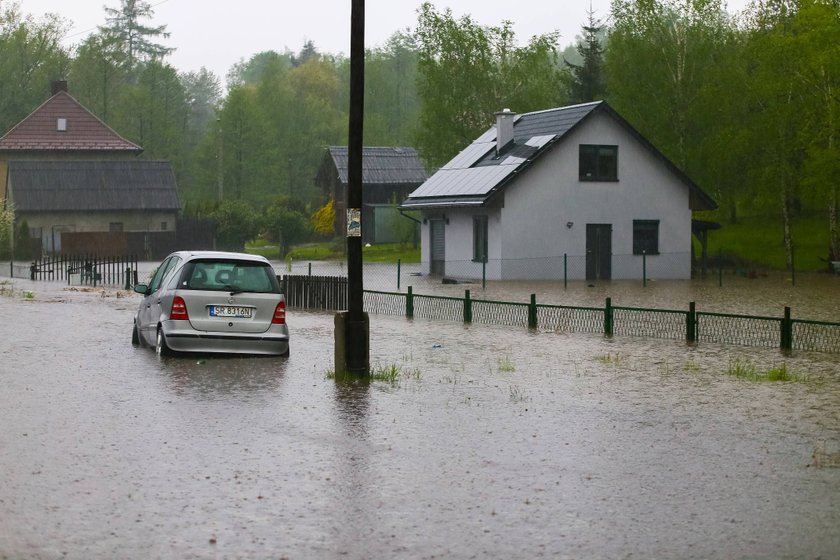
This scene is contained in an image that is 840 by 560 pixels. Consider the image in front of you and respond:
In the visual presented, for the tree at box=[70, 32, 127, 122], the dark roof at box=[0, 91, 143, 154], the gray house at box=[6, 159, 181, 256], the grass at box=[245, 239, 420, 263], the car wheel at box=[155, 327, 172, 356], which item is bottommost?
the car wheel at box=[155, 327, 172, 356]

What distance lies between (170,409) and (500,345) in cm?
908

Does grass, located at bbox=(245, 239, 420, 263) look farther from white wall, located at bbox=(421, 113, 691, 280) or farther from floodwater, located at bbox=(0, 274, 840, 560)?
floodwater, located at bbox=(0, 274, 840, 560)

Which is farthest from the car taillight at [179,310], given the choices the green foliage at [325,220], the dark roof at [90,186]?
the green foliage at [325,220]

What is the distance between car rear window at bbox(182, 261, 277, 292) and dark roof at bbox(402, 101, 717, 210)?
27.4 m

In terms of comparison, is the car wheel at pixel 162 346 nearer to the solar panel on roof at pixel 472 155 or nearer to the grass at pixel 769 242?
the solar panel on roof at pixel 472 155

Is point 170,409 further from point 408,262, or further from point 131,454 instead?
point 408,262

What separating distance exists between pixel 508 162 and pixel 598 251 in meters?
4.80

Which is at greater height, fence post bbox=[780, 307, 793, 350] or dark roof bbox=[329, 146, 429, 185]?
dark roof bbox=[329, 146, 429, 185]

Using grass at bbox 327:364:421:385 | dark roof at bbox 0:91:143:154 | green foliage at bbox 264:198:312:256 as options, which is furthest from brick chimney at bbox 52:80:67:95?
grass at bbox 327:364:421:385

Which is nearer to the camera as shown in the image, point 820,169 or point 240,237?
point 820,169

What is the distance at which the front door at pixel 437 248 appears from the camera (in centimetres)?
5100

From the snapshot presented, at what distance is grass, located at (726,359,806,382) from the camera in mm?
16641

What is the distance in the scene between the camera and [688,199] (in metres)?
49.8

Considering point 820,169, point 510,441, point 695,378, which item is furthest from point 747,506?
point 820,169
